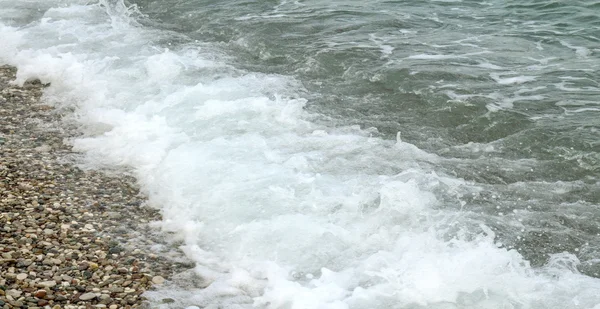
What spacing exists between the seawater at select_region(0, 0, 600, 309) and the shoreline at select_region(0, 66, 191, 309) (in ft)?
1.20

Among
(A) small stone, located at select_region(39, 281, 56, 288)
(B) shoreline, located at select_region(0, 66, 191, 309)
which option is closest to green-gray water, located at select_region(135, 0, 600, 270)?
(B) shoreline, located at select_region(0, 66, 191, 309)

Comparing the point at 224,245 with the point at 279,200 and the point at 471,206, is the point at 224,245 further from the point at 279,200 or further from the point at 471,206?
the point at 471,206

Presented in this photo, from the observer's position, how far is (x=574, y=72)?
527 inches

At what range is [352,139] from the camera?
10.4 m

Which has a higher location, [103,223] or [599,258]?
[103,223]

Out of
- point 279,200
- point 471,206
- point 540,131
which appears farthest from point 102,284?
point 540,131

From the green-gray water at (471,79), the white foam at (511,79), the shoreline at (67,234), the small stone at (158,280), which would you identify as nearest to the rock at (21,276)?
the shoreline at (67,234)

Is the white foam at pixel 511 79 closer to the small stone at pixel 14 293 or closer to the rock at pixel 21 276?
the rock at pixel 21 276

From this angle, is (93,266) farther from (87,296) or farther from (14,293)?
(14,293)

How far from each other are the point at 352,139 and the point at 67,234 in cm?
487

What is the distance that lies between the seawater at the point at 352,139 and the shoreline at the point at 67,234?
1.20ft

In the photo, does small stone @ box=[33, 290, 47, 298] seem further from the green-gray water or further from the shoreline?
the green-gray water

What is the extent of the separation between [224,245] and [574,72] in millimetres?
9404

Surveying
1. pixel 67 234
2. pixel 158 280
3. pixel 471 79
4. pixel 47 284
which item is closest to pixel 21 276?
pixel 47 284
